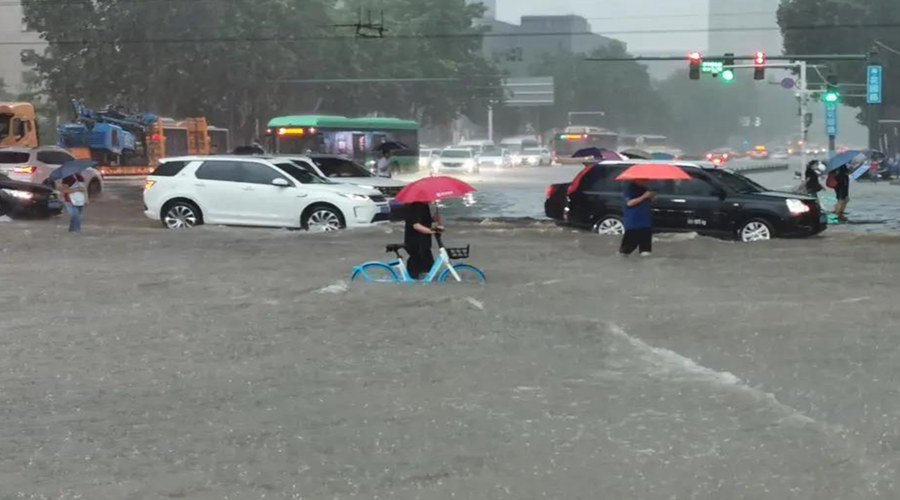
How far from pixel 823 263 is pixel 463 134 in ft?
406

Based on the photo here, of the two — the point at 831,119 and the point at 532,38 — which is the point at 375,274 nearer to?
the point at 831,119

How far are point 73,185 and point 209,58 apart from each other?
40.9 metres

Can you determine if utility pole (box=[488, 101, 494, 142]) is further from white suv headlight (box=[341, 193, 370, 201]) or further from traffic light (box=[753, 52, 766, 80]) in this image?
white suv headlight (box=[341, 193, 370, 201])

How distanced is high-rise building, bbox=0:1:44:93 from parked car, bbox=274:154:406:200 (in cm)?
7630

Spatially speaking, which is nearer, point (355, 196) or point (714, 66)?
point (355, 196)

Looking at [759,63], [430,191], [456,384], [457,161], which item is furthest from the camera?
[457,161]

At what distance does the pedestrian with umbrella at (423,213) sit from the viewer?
43.6 ft

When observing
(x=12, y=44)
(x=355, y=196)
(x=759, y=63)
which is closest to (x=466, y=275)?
(x=355, y=196)

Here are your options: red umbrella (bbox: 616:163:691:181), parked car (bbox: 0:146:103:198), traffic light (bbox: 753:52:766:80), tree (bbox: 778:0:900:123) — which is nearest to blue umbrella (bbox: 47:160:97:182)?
red umbrella (bbox: 616:163:691:181)

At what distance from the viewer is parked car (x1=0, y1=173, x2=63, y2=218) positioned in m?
25.9

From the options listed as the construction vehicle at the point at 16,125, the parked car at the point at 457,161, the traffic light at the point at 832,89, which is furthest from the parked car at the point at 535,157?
the construction vehicle at the point at 16,125

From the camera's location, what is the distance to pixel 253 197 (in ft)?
72.5

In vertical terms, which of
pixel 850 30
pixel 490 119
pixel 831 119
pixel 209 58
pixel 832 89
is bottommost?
pixel 831 119

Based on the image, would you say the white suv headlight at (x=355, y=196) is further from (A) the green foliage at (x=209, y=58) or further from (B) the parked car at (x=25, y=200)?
(A) the green foliage at (x=209, y=58)
